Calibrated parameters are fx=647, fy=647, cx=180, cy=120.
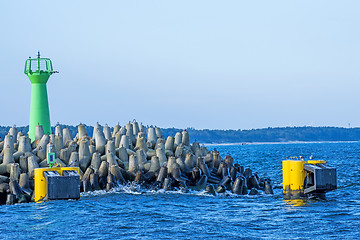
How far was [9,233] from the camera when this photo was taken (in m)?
23.0

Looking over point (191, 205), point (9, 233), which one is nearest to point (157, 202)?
point (191, 205)

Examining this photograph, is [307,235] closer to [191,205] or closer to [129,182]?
[191,205]

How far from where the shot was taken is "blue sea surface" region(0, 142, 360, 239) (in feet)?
75.0

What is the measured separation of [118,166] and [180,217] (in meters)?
7.96

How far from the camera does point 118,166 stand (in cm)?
3344

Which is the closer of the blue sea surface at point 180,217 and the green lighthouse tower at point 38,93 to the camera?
the blue sea surface at point 180,217

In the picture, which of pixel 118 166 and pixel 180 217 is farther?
pixel 118 166

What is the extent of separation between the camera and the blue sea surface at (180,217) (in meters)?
22.9

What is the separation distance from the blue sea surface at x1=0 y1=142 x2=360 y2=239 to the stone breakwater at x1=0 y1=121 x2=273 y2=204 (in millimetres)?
854

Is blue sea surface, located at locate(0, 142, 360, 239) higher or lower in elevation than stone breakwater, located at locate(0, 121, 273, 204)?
lower

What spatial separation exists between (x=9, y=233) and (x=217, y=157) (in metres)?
18.3

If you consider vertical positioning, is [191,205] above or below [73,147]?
below

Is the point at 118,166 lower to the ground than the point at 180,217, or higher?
higher

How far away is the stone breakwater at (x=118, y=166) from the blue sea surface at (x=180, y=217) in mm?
854
